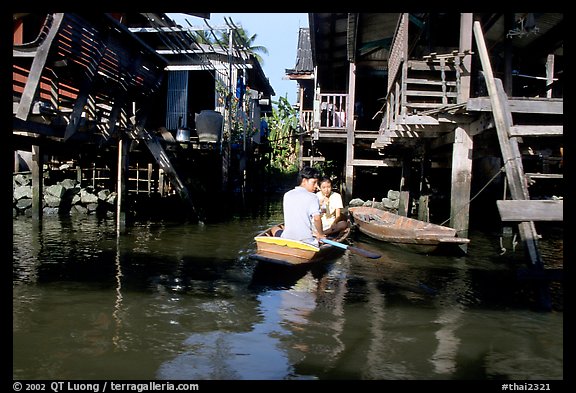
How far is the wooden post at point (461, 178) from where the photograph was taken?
8258mm

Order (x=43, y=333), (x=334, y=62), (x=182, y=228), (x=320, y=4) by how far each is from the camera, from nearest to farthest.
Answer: (x=320, y=4) < (x=43, y=333) < (x=182, y=228) < (x=334, y=62)

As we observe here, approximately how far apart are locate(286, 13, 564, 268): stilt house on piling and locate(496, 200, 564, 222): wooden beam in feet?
0.03

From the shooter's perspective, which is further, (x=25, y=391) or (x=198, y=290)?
(x=198, y=290)

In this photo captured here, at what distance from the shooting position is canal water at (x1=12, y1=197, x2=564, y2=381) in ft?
12.4

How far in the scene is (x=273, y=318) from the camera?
4.98 meters

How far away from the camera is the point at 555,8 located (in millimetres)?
2674

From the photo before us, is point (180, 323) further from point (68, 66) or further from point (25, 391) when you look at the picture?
point (68, 66)

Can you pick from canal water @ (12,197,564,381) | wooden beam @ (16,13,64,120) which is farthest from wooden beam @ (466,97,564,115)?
wooden beam @ (16,13,64,120)

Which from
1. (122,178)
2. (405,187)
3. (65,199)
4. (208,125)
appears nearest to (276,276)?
(122,178)

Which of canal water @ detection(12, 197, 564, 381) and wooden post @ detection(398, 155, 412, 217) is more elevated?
wooden post @ detection(398, 155, 412, 217)

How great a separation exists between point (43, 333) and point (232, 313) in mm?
1841

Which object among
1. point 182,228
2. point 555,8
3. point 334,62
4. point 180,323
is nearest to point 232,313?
point 180,323

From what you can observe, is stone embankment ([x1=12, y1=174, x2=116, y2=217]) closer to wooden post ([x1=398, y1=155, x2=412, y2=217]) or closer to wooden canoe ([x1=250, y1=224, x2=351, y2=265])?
wooden post ([x1=398, y1=155, x2=412, y2=217])

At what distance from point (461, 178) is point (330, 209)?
2.47 meters
